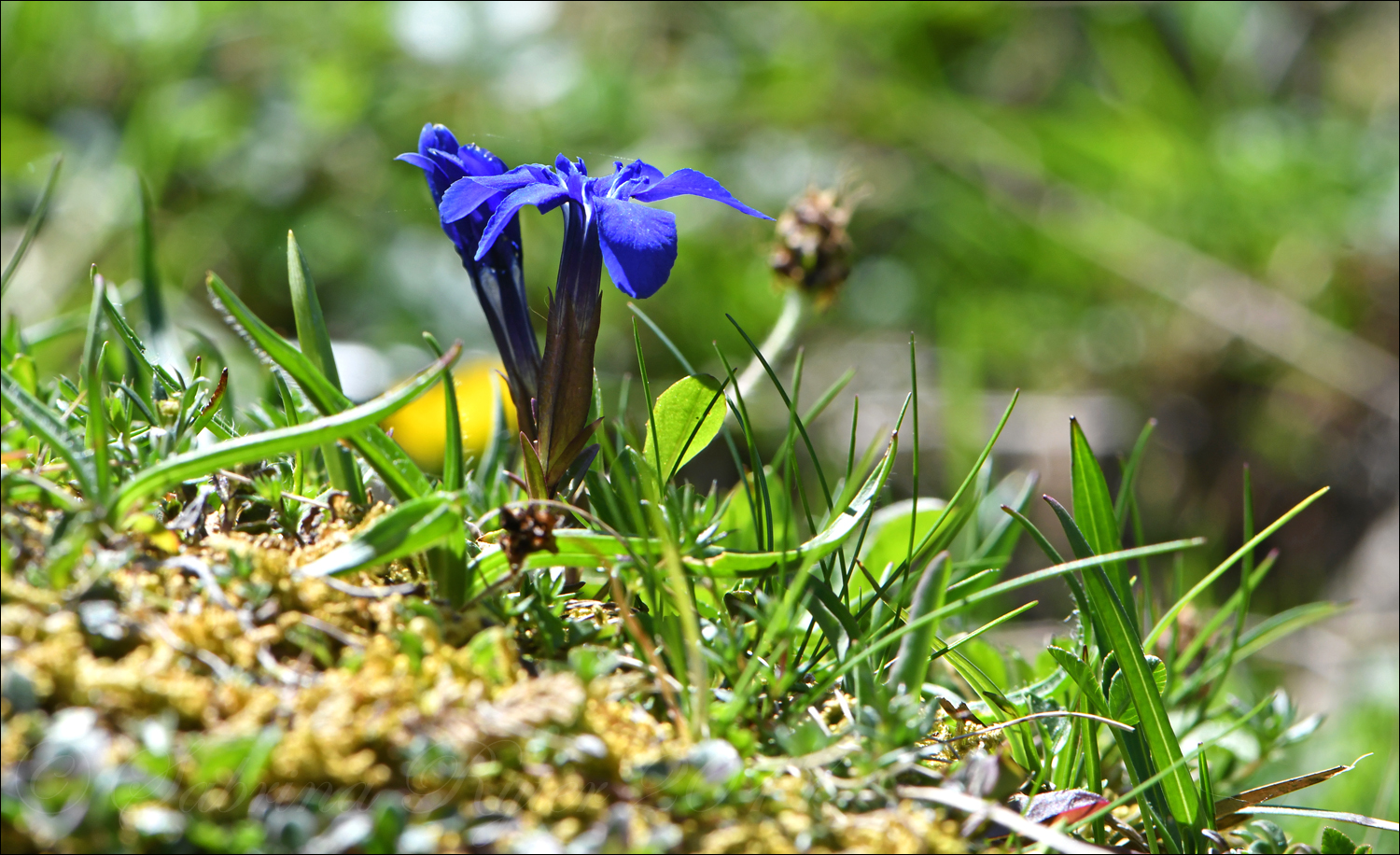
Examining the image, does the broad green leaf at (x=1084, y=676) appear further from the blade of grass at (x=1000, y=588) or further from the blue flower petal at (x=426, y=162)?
the blue flower petal at (x=426, y=162)

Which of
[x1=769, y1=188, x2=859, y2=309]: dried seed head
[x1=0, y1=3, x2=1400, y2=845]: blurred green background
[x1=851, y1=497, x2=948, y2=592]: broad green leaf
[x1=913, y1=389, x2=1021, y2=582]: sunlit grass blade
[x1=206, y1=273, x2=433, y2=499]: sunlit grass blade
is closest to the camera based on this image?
[x1=206, y1=273, x2=433, y2=499]: sunlit grass blade

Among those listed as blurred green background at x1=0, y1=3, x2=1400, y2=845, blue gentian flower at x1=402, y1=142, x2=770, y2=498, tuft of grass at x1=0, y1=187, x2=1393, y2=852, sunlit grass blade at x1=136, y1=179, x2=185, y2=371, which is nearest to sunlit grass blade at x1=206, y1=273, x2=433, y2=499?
tuft of grass at x1=0, y1=187, x2=1393, y2=852

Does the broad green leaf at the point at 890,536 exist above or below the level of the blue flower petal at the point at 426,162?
below

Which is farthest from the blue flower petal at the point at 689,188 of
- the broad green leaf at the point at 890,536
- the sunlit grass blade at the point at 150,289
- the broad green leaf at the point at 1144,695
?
the sunlit grass blade at the point at 150,289

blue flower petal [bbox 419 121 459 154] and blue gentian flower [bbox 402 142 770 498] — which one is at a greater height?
blue flower petal [bbox 419 121 459 154]

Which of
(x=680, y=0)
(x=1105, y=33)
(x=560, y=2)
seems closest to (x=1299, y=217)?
(x=1105, y=33)

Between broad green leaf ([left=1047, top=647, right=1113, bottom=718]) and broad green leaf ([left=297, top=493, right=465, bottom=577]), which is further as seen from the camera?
broad green leaf ([left=1047, top=647, right=1113, bottom=718])

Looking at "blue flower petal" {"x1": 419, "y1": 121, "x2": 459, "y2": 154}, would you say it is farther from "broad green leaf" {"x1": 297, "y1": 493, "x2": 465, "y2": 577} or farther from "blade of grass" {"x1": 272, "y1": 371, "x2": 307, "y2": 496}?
"broad green leaf" {"x1": 297, "y1": 493, "x2": 465, "y2": 577}

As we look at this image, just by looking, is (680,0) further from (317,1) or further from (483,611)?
(483,611)
